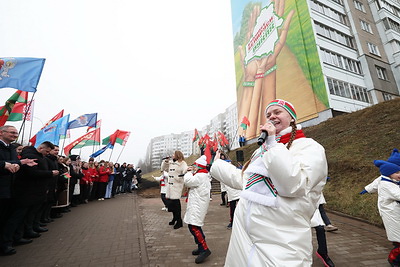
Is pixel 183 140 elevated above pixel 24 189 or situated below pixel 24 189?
above

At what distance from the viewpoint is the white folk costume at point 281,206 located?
1.26 m

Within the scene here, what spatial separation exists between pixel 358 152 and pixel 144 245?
10.1 m

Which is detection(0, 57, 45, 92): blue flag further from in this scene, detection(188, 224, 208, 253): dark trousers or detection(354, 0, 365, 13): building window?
detection(354, 0, 365, 13): building window

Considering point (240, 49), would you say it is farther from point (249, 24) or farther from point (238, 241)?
point (238, 241)

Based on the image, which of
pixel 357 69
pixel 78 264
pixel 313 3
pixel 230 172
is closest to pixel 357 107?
pixel 357 69

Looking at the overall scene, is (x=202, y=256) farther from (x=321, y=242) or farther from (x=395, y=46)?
(x=395, y=46)

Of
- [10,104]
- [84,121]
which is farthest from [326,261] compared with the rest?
[84,121]

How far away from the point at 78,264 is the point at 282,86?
22.7 m

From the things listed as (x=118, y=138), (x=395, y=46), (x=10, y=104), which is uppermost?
(x=395, y=46)

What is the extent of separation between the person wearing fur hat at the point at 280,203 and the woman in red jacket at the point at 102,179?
1212 cm

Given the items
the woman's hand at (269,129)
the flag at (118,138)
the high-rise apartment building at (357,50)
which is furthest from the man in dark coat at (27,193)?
the high-rise apartment building at (357,50)

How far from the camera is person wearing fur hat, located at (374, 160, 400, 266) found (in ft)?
10.7

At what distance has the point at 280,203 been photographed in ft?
4.55

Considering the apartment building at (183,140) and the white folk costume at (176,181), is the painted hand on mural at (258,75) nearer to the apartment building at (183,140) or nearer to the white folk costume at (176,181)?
the white folk costume at (176,181)
